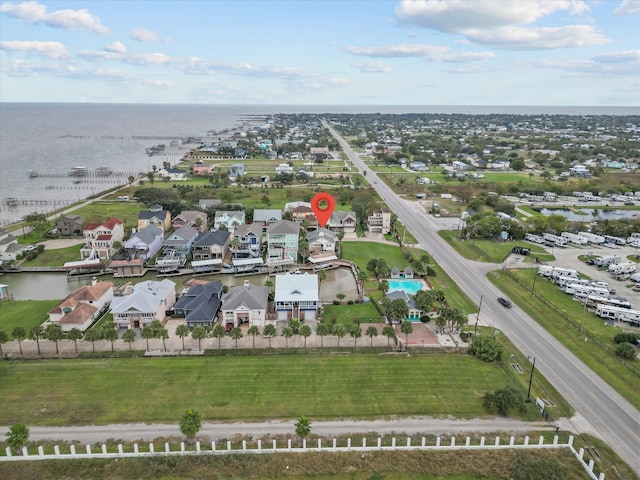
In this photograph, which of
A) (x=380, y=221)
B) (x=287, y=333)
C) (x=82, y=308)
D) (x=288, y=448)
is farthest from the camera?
(x=380, y=221)

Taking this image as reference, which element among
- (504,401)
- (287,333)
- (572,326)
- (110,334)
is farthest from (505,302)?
(110,334)

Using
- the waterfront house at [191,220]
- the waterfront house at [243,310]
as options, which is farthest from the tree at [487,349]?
the waterfront house at [191,220]

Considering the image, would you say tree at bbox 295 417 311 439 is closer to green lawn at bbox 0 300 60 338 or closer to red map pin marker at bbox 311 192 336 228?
green lawn at bbox 0 300 60 338

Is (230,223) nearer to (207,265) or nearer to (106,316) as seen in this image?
→ (207,265)

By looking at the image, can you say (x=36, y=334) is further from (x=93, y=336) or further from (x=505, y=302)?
(x=505, y=302)

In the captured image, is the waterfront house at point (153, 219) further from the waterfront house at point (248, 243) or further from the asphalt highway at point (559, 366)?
the asphalt highway at point (559, 366)

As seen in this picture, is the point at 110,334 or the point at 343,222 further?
the point at 343,222

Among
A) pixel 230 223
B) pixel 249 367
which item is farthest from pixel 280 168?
pixel 249 367
